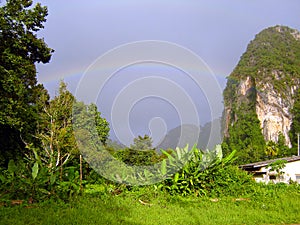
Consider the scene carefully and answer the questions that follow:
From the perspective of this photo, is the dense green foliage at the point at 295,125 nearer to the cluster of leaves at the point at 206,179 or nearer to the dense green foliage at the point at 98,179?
the dense green foliage at the point at 98,179

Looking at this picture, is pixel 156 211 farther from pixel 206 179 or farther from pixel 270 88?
pixel 270 88

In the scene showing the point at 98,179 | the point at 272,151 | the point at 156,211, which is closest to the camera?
the point at 156,211

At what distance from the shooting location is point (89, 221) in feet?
16.9

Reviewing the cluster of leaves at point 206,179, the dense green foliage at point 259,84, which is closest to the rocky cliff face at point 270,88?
the dense green foliage at point 259,84

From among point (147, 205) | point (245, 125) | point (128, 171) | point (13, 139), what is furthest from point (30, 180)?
point (245, 125)

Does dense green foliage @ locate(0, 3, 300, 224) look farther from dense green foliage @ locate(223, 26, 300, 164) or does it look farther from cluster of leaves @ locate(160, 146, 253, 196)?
dense green foliage @ locate(223, 26, 300, 164)

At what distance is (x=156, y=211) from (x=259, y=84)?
71840 mm

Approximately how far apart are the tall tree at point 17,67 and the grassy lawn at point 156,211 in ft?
18.3

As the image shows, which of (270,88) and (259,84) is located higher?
(259,84)

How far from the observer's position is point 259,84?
73.6 meters

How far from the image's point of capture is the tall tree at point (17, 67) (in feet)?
36.2

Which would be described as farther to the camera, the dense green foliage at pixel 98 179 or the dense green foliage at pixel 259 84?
the dense green foliage at pixel 259 84

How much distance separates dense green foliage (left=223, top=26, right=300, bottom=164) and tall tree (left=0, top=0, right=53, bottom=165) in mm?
36426

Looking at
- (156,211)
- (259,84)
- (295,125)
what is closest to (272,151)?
(295,125)
